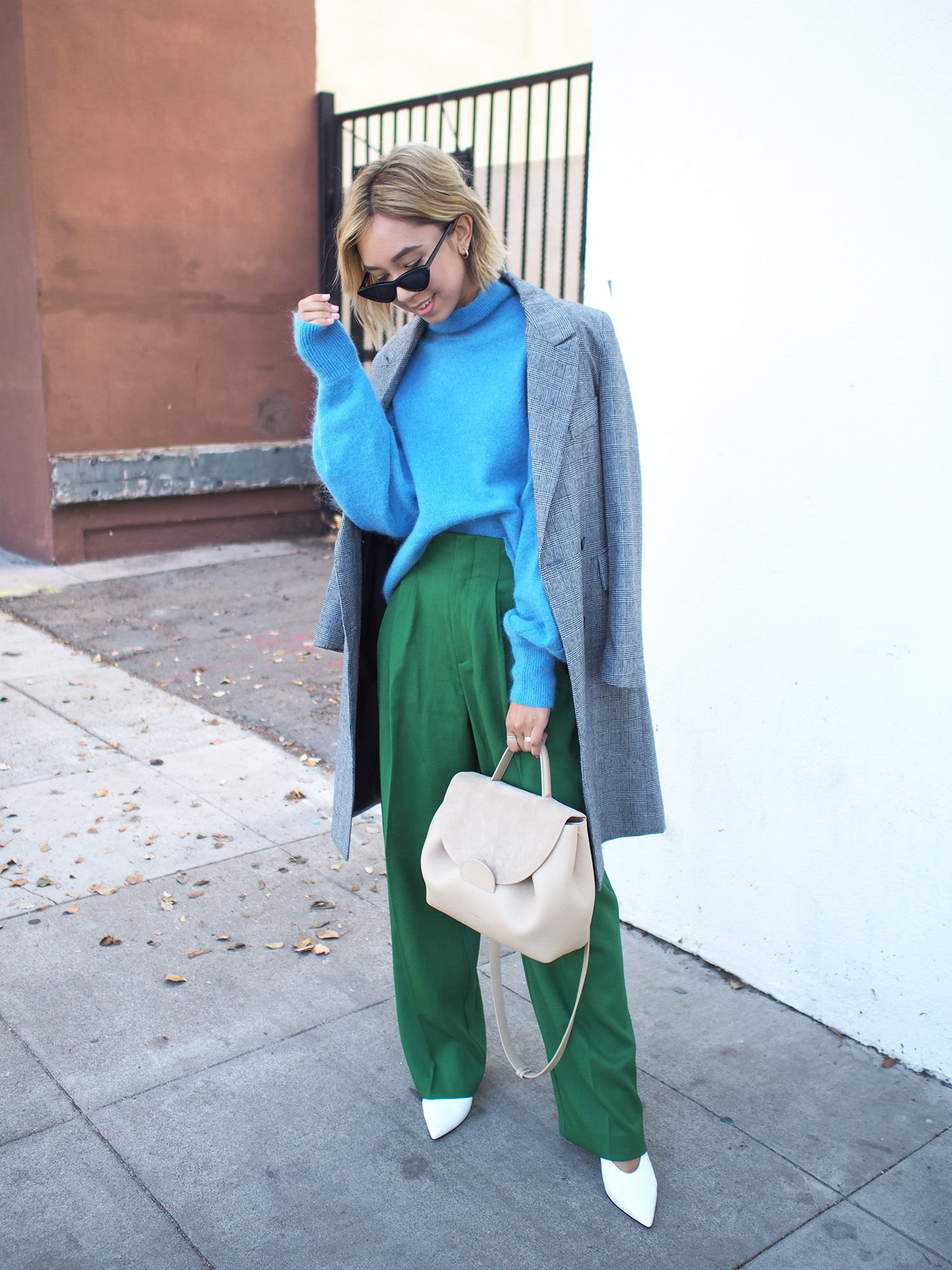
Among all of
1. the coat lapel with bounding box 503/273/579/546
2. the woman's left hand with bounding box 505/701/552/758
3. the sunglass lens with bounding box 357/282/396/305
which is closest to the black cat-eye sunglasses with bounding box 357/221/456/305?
the sunglass lens with bounding box 357/282/396/305

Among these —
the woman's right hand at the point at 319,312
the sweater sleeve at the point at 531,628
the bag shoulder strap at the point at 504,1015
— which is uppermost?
the woman's right hand at the point at 319,312

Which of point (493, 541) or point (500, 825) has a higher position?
point (493, 541)

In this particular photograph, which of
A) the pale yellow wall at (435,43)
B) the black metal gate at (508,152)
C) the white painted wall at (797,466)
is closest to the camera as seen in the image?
the white painted wall at (797,466)

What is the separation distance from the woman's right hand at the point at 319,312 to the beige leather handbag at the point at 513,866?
884 millimetres

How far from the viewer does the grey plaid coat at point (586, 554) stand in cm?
205

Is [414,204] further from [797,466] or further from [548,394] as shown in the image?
[797,466]

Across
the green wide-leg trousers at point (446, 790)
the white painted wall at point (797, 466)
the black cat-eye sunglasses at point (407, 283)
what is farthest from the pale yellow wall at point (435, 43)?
the green wide-leg trousers at point (446, 790)

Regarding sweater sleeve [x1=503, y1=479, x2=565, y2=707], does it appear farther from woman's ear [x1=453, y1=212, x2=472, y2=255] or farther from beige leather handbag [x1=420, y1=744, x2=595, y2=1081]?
woman's ear [x1=453, y1=212, x2=472, y2=255]

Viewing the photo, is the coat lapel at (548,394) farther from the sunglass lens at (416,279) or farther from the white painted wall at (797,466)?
the white painted wall at (797,466)

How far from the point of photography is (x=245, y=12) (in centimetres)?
799

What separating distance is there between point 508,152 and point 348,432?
639 cm

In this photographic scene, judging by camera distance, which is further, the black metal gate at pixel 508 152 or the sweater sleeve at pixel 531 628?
the black metal gate at pixel 508 152

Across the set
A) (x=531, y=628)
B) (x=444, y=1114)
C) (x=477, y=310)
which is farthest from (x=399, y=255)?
(x=444, y=1114)

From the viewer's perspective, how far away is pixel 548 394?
2047 mm
